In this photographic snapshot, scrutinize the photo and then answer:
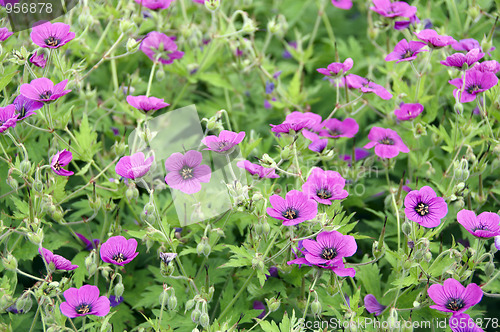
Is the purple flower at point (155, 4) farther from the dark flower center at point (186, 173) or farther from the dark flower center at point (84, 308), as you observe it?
the dark flower center at point (84, 308)

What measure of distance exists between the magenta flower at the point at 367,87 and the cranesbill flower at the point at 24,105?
953mm

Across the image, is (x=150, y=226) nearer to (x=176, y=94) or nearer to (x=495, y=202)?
(x=176, y=94)

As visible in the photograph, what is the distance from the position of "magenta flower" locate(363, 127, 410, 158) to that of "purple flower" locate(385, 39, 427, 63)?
8.9 inches

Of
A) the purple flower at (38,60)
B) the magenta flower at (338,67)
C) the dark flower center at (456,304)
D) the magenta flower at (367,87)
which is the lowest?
the dark flower center at (456,304)

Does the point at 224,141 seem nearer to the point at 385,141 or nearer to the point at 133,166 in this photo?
the point at 133,166

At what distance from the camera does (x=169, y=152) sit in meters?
1.74

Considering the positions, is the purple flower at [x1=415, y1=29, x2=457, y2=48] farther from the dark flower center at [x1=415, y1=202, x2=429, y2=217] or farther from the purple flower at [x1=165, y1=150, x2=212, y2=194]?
the purple flower at [x1=165, y1=150, x2=212, y2=194]

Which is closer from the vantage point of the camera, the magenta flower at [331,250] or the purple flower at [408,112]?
the magenta flower at [331,250]

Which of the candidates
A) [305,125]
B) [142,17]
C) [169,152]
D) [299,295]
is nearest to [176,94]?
[142,17]

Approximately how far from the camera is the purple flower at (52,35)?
1.56m

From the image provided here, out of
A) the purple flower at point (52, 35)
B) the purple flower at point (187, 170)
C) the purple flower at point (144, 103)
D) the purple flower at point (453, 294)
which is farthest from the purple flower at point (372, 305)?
the purple flower at point (52, 35)

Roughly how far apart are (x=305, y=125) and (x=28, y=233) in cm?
78

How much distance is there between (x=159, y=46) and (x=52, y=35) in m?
0.39

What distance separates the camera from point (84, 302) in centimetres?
136
